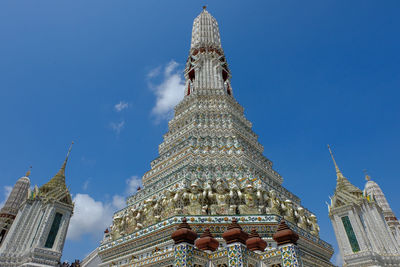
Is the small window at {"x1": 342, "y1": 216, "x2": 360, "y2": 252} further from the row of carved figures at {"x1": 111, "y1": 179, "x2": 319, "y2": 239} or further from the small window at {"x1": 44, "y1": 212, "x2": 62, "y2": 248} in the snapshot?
the small window at {"x1": 44, "y1": 212, "x2": 62, "y2": 248}

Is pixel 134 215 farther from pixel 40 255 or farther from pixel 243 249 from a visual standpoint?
pixel 243 249

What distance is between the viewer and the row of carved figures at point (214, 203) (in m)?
12.1

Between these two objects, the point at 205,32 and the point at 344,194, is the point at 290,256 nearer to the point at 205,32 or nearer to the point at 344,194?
the point at 344,194

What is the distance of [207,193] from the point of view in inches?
500

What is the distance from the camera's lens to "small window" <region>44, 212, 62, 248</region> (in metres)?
17.7

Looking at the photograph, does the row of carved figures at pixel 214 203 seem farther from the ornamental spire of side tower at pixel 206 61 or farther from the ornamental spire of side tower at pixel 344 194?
the ornamental spire of side tower at pixel 206 61

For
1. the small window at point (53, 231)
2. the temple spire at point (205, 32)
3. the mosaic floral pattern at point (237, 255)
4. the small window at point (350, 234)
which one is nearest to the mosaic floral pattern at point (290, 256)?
the mosaic floral pattern at point (237, 255)

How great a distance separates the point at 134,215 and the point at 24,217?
29.9ft

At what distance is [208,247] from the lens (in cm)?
677

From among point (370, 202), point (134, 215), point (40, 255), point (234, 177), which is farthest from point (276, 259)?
point (370, 202)

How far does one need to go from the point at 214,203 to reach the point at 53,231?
1220cm

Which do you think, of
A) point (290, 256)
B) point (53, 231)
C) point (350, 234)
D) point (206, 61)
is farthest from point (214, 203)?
point (206, 61)

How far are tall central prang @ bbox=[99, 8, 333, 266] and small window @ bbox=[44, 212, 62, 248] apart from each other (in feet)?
15.0

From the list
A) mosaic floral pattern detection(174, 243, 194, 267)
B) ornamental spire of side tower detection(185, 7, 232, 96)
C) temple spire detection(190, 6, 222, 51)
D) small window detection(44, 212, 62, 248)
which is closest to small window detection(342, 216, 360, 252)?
ornamental spire of side tower detection(185, 7, 232, 96)
